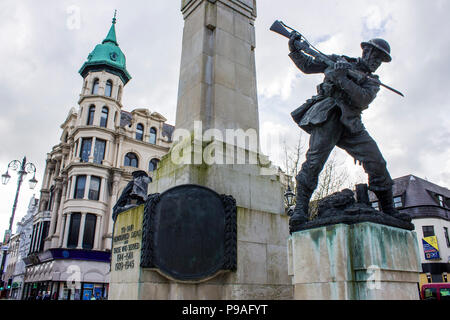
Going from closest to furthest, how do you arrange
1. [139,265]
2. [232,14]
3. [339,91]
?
[339,91] < [139,265] < [232,14]

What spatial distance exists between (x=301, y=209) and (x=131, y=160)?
3874 cm

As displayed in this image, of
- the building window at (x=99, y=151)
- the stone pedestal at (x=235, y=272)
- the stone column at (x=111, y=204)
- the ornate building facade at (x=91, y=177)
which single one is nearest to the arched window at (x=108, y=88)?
the ornate building facade at (x=91, y=177)

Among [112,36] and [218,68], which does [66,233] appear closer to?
[112,36]

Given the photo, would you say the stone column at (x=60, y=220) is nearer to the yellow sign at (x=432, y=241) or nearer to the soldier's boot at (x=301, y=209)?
the soldier's boot at (x=301, y=209)

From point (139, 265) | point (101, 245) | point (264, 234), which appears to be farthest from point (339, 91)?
point (101, 245)

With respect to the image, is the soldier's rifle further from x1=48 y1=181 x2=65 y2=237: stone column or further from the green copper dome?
x1=48 y1=181 x2=65 y2=237: stone column

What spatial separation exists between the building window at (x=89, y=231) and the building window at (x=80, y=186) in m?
2.32

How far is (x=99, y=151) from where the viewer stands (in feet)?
126

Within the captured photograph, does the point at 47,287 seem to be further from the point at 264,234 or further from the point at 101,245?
the point at 264,234

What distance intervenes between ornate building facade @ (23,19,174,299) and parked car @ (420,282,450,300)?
85.6ft

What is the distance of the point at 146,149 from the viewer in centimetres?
4219

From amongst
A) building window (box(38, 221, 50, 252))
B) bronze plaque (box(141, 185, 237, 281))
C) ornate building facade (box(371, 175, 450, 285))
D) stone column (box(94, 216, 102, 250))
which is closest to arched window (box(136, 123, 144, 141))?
stone column (box(94, 216, 102, 250))

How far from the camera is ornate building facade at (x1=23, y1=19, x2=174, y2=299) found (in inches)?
1344
